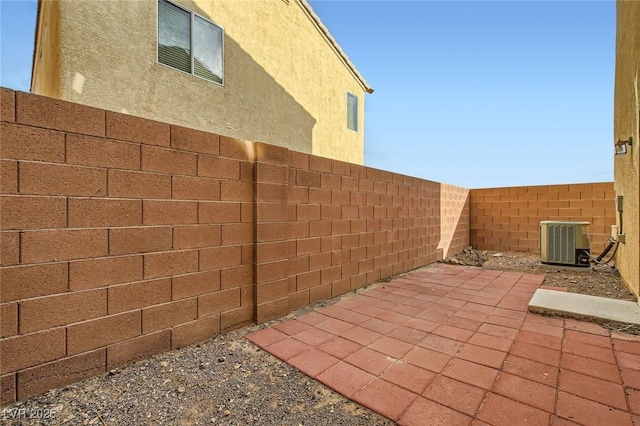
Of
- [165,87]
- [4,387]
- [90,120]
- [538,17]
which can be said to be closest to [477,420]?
[4,387]

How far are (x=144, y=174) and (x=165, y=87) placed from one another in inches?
126

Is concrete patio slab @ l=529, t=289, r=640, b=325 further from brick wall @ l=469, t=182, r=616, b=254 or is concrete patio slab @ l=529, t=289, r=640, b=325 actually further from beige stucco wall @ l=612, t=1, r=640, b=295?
brick wall @ l=469, t=182, r=616, b=254

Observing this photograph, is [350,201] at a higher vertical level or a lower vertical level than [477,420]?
higher

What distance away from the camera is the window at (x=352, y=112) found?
9.14 metres

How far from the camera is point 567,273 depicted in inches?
205

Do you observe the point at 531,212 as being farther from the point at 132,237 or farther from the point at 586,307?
the point at 132,237

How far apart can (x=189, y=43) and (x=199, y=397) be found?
5.35 metres

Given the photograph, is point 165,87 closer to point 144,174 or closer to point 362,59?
point 144,174

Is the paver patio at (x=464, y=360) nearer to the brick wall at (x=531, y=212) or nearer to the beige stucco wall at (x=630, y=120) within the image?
the beige stucco wall at (x=630, y=120)

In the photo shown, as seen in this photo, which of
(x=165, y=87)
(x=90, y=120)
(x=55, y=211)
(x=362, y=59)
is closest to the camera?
(x=55, y=211)

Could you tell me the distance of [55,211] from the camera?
5.55 ft

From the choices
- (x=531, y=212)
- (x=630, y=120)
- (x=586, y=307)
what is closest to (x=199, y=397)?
(x=586, y=307)

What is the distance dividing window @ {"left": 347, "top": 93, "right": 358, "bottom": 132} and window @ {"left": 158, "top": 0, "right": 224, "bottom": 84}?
476 centimetres

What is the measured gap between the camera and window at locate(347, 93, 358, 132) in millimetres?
9145
